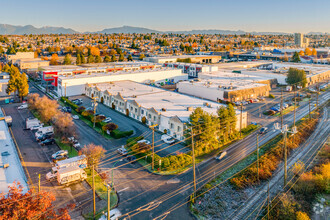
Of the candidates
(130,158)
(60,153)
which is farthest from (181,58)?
(60,153)

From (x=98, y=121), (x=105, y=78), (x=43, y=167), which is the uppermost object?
(x=105, y=78)

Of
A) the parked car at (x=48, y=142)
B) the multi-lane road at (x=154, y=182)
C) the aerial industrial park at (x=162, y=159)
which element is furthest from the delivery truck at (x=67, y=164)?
the parked car at (x=48, y=142)

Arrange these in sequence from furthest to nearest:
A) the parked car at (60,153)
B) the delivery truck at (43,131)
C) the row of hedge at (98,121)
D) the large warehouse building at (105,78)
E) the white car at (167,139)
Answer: the large warehouse building at (105,78)
the delivery truck at (43,131)
the row of hedge at (98,121)
the white car at (167,139)
the parked car at (60,153)

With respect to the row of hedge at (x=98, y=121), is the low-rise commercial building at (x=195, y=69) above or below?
above

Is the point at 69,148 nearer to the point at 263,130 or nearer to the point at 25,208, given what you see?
the point at 25,208

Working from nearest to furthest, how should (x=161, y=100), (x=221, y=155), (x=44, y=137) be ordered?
(x=221, y=155), (x=44, y=137), (x=161, y=100)

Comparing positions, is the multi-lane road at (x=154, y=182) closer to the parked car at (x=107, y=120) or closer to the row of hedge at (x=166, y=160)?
the row of hedge at (x=166, y=160)

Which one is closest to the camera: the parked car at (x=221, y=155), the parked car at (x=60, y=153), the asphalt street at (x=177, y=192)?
the asphalt street at (x=177, y=192)
